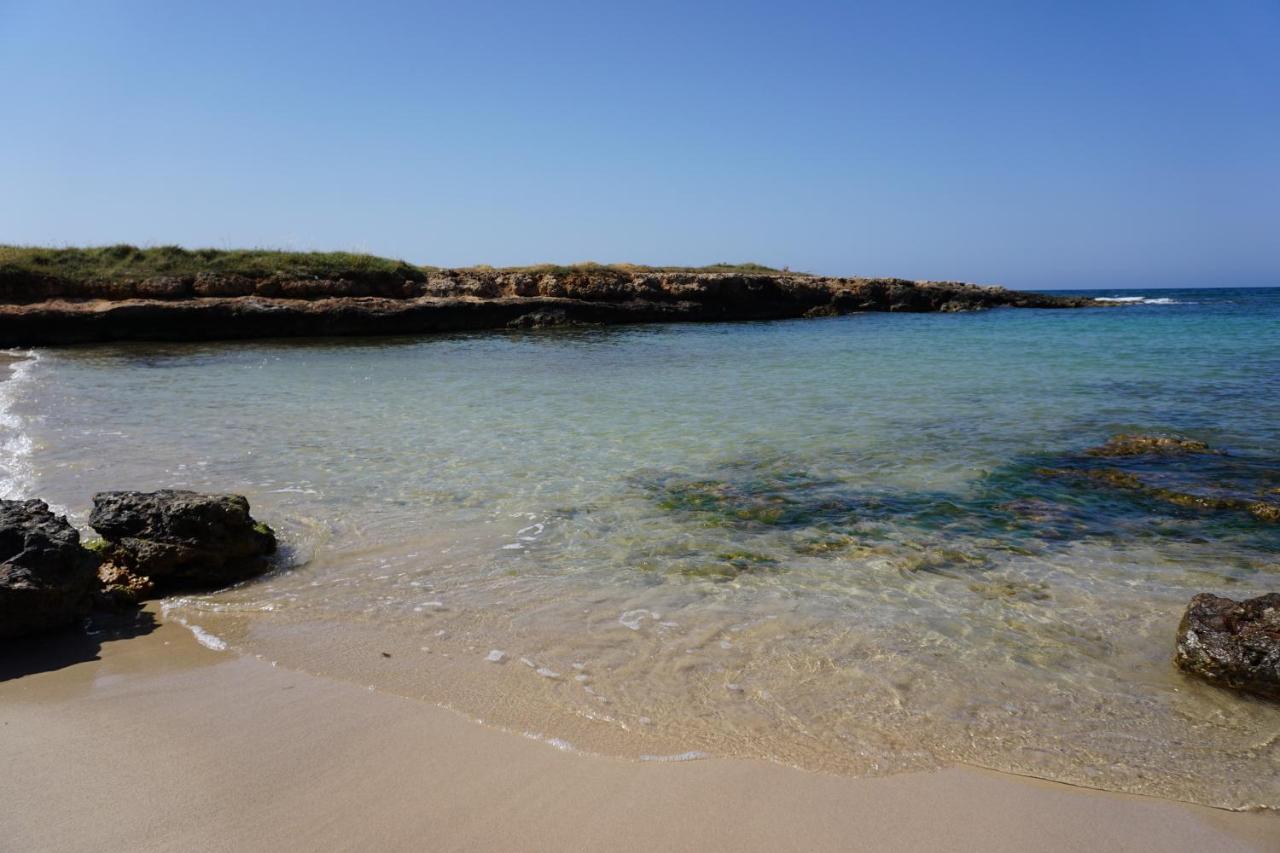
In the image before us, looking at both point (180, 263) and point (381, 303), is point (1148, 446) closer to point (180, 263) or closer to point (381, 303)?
point (381, 303)

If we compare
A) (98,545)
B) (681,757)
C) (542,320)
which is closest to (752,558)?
(681,757)

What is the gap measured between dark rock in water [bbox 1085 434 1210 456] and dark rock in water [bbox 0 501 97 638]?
8.65 m

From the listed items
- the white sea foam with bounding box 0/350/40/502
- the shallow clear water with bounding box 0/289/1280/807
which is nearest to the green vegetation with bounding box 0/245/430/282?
the white sea foam with bounding box 0/350/40/502

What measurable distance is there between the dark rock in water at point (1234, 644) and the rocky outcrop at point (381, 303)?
25328 millimetres

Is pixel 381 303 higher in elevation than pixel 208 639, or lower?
higher

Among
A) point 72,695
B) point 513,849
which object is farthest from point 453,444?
point 513,849

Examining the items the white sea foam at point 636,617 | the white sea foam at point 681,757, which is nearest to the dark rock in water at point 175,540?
the white sea foam at point 636,617

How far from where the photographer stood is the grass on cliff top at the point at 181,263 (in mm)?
Answer: 25359

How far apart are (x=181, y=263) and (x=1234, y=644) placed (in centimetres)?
3109

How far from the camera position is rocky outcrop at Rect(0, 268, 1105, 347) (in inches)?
924

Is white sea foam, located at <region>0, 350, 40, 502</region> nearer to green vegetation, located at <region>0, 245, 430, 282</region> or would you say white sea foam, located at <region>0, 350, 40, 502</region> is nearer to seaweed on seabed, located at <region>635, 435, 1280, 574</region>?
seaweed on seabed, located at <region>635, 435, 1280, 574</region>

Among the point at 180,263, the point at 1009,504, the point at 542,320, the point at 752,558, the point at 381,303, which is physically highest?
the point at 180,263

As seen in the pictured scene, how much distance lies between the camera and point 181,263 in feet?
89.4

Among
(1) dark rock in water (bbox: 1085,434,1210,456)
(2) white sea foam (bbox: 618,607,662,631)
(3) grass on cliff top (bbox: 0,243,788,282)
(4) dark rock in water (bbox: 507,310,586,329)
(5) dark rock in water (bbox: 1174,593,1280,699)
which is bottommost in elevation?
(2) white sea foam (bbox: 618,607,662,631)
